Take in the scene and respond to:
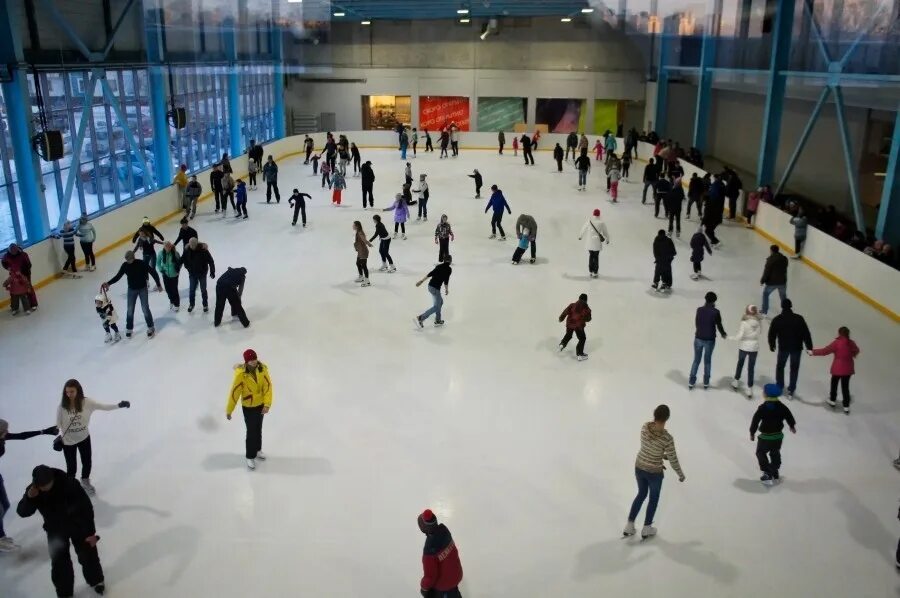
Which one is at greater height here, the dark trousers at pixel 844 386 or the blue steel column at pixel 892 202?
the blue steel column at pixel 892 202

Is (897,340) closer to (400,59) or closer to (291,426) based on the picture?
(291,426)

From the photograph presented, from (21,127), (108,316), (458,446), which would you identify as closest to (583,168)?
(21,127)

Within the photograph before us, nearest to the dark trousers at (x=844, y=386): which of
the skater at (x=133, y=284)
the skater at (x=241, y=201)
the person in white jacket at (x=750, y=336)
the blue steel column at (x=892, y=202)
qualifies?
the person in white jacket at (x=750, y=336)

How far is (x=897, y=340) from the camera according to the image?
1098 centimetres

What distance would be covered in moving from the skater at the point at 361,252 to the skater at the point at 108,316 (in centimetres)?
387

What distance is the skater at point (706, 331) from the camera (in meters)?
8.66

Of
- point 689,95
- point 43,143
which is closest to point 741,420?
point 43,143

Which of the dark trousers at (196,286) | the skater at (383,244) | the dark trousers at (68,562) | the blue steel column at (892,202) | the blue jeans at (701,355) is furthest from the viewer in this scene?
the blue steel column at (892,202)

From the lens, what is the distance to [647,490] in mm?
6090

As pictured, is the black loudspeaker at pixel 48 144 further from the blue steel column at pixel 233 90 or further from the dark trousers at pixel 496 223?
the blue steel column at pixel 233 90

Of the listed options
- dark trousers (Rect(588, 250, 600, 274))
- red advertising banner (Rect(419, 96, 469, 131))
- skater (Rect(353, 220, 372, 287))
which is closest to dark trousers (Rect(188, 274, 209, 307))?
skater (Rect(353, 220, 372, 287))

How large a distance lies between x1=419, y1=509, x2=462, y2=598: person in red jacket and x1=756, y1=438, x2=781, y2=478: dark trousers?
362 centimetres

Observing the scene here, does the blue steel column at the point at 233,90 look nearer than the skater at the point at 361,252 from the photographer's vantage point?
No

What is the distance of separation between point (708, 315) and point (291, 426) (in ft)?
16.4
